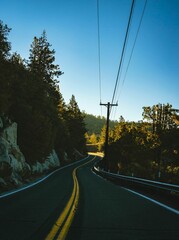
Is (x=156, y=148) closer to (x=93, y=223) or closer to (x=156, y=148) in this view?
(x=156, y=148)

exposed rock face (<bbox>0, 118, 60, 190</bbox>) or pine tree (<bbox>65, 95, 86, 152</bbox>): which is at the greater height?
pine tree (<bbox>65, 95, 86, 152</bbox>)

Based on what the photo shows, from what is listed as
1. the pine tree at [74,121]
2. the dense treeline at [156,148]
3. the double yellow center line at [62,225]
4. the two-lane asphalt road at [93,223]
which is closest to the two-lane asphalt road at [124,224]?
the two-lane asphalt road at [93,223]

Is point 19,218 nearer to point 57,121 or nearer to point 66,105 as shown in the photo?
point 57,121

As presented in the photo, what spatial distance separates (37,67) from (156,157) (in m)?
31.2

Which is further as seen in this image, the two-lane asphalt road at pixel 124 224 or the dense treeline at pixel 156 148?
the dense treeline at pixel 156 148

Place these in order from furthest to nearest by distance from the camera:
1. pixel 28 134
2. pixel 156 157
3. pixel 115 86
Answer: pixel 156 157, pixel 28 134, pixel 115 86

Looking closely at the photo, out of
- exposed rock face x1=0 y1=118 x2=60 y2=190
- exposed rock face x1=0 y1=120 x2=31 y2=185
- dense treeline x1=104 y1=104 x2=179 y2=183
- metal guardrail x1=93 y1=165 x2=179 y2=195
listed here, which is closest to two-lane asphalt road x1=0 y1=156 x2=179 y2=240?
metal guardrail x1=93 y1=165 x2=179 y2=195

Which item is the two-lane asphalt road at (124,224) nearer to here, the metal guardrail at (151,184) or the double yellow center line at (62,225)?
the double yellow center line at (62,225)

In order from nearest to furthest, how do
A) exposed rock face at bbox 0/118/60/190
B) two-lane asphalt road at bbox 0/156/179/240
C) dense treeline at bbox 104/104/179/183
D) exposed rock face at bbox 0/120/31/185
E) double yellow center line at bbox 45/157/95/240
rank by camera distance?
double yellow center line at bbox 45/157/95/240, two-lane asphalt road at bbox 0/156/179/240, exposed rock face at bbox 0/118/60/190, exposed rock face at bbox 0/120/31/185, dense treeline at bbox 104/104/179/183

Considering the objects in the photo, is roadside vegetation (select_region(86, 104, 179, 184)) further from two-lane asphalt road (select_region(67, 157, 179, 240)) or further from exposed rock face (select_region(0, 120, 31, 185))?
two-lane asphalt road (select_region(67, 157, 179, 240))

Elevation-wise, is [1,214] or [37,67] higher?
[37,67]

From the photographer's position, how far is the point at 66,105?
311 ft

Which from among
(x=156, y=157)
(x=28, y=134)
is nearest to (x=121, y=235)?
(x=28, y=134)

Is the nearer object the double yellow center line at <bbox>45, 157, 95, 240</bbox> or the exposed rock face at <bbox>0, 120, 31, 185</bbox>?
the double yellow center line at <bbox>45, 157, 95, 240</bbox>
